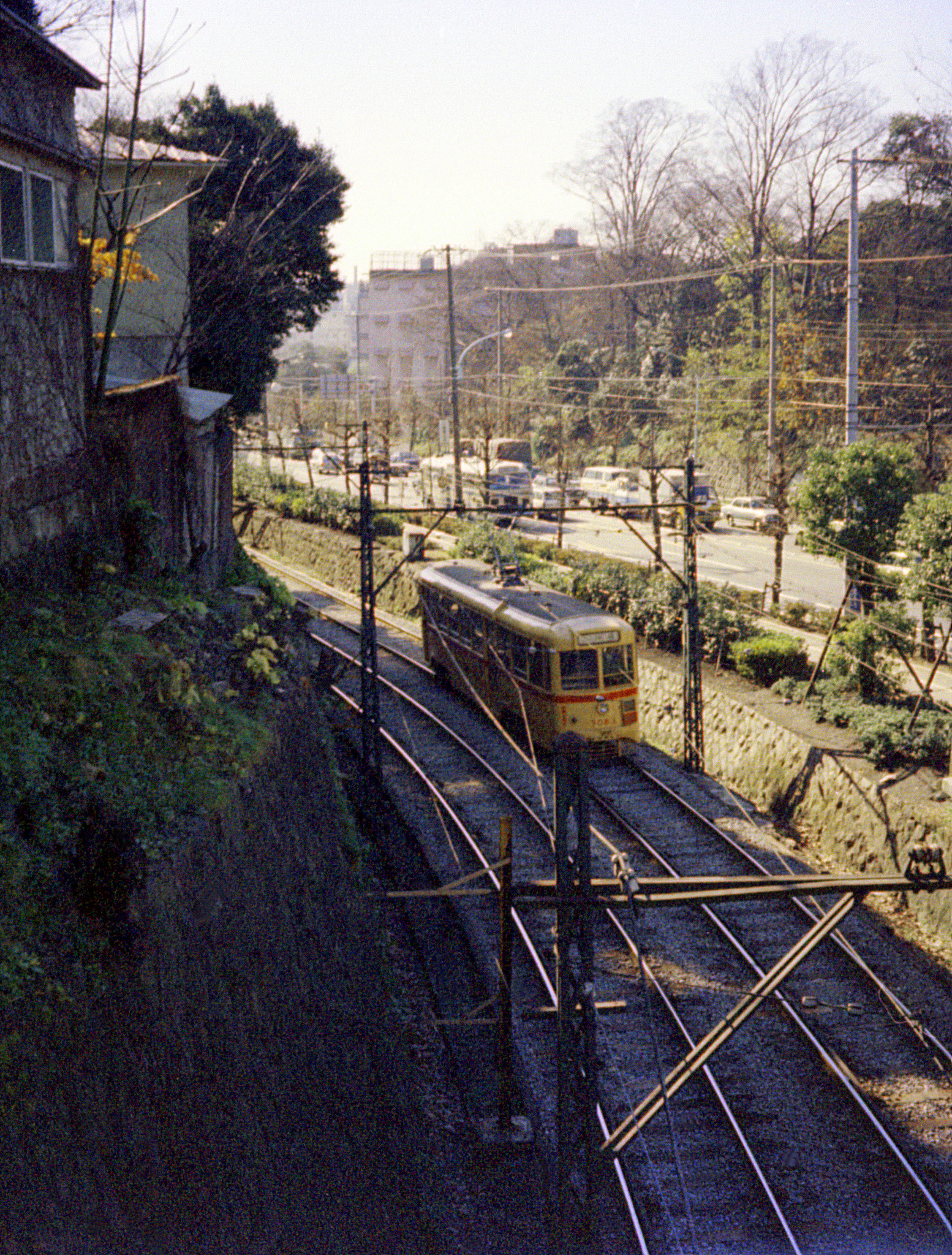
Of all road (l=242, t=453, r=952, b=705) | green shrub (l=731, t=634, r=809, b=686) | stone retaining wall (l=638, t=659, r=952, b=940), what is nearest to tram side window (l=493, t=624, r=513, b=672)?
stone retaining wall (l=638, t=659, r=952, b=940)

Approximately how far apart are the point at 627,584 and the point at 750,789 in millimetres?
7954

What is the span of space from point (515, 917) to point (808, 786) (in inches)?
241

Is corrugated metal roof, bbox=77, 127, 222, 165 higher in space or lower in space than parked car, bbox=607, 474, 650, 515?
higher

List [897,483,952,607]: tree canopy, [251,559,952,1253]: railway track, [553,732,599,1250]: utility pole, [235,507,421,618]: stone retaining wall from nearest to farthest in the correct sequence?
[553,732,599,1250]: utility pole → [251,559,952,1253]: railway track → [897,483,952,607]: tree canopy → [235,507,421,618]: stone retaining wall

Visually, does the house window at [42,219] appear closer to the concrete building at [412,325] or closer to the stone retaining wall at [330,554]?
the stone retaining wall at [330,554]

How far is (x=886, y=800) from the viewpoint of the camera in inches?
647

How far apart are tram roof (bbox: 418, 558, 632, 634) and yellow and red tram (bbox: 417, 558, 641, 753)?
2 centimetres

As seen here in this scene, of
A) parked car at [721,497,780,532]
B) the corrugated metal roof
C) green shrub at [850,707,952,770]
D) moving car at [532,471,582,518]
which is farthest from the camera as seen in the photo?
moving car at [532,471,582,518]

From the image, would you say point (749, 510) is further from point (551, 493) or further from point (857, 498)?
point (857, 498)

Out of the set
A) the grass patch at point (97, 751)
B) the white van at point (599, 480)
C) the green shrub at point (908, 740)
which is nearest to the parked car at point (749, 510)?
the white van at point (599, 480)

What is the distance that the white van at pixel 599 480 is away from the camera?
1917 inches

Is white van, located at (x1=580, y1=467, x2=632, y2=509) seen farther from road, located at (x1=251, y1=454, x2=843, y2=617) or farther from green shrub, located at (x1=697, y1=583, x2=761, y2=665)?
green shrub, located at (x1=697, y1=583, x2=761, y2=665)

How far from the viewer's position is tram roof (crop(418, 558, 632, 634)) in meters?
19.3

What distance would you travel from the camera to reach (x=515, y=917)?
581 inches
